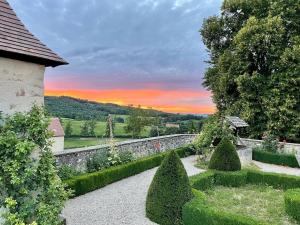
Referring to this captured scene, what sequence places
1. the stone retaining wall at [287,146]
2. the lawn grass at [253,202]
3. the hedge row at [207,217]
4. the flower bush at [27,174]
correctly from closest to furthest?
the flower bush at [27,174] → the hedge row at [207,217] → the lawn grass at [253,202] → the stone retaining wall at [287,146]

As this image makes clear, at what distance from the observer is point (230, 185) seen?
12250 millimetres

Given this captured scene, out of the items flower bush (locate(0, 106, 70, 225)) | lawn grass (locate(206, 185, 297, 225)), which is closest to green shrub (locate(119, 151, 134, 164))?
lawn grass (locate(206, 185, 297, 225))

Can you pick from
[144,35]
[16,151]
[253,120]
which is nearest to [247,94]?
[253,120]

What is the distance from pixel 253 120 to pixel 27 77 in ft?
59.6

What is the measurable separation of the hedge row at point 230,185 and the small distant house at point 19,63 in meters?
4.20

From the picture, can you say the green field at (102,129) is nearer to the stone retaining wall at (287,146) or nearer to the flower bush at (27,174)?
the stone retaining wall at (287,146)

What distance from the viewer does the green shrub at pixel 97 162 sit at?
11914mm

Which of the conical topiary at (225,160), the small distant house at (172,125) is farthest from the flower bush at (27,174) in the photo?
the small distant house at (172,125)

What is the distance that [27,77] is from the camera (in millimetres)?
6125

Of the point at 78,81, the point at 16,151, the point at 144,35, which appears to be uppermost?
the point at 144,35

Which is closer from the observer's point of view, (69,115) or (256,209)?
(256,209)

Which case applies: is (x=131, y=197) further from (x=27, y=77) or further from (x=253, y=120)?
(x=253, y=120)

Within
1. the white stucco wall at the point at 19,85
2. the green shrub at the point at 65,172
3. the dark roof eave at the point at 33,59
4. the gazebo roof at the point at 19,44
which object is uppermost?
the gazebo roof at the point at 19,44

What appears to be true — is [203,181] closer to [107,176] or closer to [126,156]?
[107,176]
